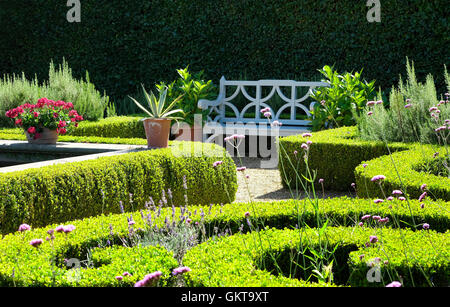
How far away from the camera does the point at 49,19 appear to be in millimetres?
12156

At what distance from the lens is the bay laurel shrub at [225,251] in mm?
2609

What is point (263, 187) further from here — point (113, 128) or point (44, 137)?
point (113, 128)

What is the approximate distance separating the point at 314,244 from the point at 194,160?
272 centimetres

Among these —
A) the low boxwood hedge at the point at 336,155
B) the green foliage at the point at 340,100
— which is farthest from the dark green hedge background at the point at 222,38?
the low boxwood hedge at the point at 336,155

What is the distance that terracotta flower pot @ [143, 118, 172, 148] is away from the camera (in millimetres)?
6062

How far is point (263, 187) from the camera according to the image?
696 centimetres

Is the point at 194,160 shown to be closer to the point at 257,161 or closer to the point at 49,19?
the point at 257,161

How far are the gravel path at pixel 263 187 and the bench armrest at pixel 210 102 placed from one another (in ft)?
4.04

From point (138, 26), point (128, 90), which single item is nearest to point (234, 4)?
point (138, 26)

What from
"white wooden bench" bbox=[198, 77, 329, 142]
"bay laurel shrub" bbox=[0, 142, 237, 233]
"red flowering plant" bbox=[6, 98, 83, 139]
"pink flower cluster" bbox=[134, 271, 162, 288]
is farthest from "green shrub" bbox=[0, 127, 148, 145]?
"pink flower cluster" bbox=[134, 271, 162, 288]

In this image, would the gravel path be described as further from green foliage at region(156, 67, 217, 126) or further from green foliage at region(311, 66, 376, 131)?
green foliage at region(156, 67, 217, 126)

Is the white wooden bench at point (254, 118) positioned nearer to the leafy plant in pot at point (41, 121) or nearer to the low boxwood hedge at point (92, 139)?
the low boxwood hedge at point (92, 139)

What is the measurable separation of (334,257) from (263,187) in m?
4.17

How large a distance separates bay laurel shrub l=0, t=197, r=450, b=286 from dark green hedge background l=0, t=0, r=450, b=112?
6.33 meters
